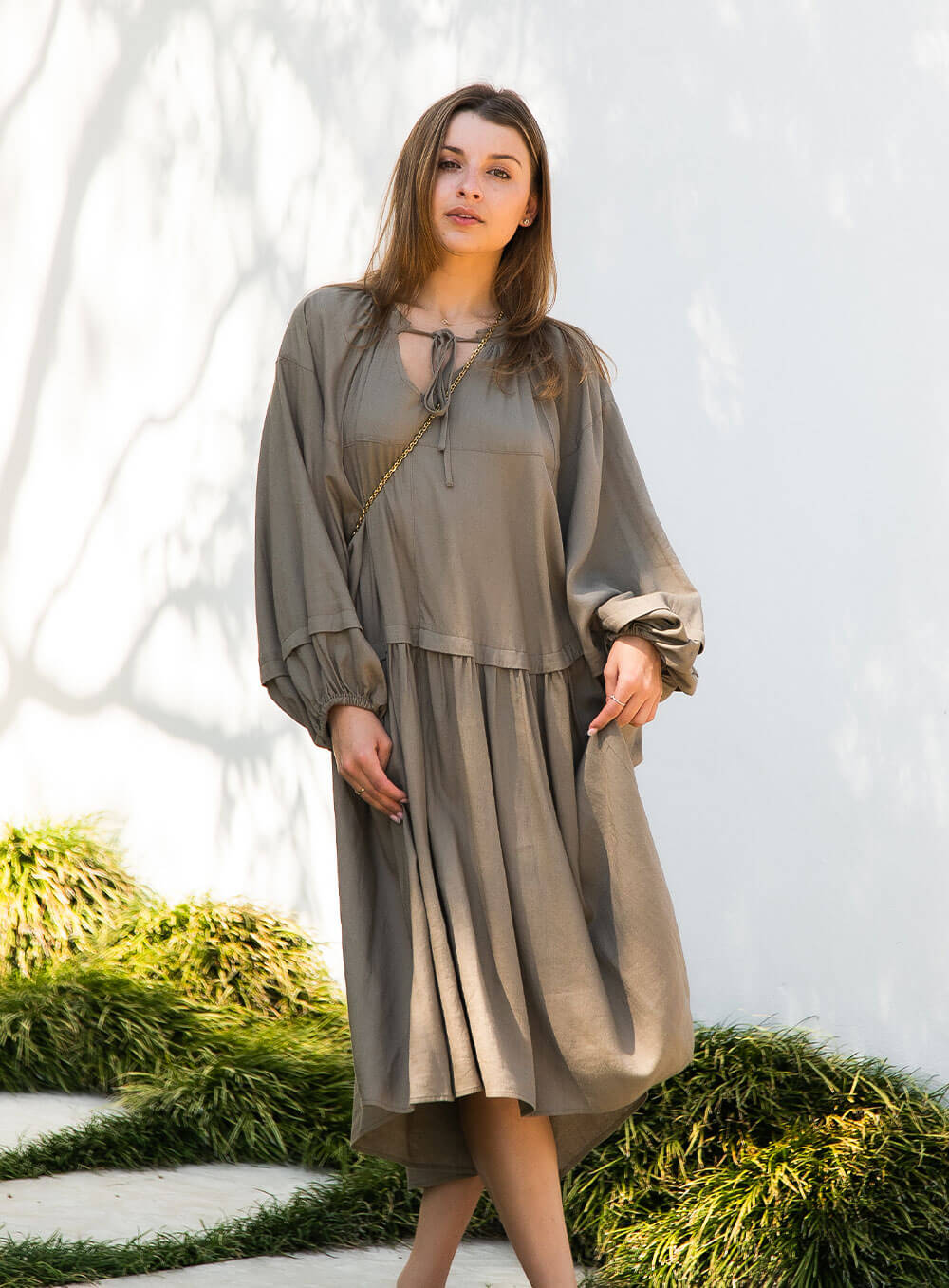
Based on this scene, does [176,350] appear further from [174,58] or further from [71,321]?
[174,58]

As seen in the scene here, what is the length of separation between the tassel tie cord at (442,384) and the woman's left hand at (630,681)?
377 mm

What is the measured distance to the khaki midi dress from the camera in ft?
Answer: 7.52

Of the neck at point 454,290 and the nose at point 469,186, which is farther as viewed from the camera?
the neck at point 454,290

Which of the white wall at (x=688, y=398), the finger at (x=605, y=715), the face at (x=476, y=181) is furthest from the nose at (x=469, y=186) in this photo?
the white wall at (x=688, y=398)

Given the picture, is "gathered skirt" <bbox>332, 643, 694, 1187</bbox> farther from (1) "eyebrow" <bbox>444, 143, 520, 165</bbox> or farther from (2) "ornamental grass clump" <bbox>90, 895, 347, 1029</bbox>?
(2) "ornamental grass clump" <bbox>90, 895, 347, 1029</bbox>

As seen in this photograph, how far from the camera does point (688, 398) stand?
381 centimetres

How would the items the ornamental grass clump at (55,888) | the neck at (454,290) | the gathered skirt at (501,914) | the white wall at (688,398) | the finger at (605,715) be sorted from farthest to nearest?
the ornamental grass clump at (55,888) → the white wall at (688,398) → the neck at (454,290) → the finger at (605,715) → the gathered skirt at (501,914)

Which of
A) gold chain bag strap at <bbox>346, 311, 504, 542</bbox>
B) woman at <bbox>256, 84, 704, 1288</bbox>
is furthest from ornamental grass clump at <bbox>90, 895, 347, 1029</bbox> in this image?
gold chain bag strap at <bbox>346, 311, 504, 542</bbox>

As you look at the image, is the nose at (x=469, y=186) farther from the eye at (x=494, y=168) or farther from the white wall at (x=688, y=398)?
the white wall at (x=688, y=398)

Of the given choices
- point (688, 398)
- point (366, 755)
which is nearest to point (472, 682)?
point (366, 755)

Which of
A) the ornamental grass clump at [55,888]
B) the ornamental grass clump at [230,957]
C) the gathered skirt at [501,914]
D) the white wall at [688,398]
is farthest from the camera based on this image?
the ornamental grass clump at [55,888]

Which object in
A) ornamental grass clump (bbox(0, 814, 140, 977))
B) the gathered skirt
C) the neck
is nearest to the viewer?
the gathered skirt

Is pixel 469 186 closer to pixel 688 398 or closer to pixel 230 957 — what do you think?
pixel 688 398

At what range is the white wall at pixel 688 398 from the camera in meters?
3.39
